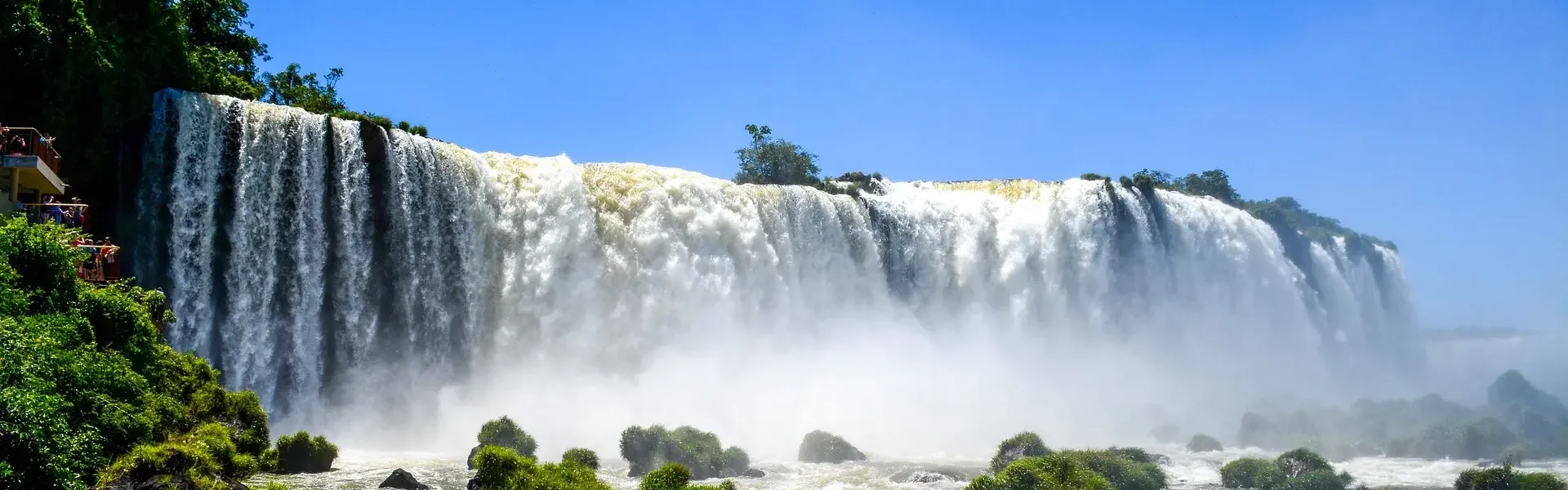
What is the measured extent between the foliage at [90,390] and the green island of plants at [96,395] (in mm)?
14

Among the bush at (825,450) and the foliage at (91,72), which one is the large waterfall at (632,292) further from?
the bush at (825,450)

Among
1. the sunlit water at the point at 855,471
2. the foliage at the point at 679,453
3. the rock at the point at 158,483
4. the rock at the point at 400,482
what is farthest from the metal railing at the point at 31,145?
the foliage at the point at 679,453

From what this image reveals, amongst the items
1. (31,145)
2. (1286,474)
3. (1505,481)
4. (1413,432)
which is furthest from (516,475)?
(1413,432)

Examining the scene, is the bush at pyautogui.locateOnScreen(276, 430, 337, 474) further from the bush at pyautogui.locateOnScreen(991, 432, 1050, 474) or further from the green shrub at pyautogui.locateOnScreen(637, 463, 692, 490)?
the bush at pyautogui.locateOnScreen(991, 432, 1050, 474)

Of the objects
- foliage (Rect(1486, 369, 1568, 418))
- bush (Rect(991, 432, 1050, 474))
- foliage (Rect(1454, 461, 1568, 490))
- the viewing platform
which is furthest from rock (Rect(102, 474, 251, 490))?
foliage (Rect(1486, 369, 1568, 418))

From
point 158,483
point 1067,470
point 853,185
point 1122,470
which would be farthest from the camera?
point 853,185

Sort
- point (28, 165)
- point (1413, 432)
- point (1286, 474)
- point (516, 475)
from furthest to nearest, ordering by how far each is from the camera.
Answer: point (1413, 432)
point (1286, 474)
point (28, 165)
point (516, 475)

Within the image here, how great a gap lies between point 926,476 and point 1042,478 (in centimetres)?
362

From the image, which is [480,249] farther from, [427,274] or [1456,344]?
[1456,344]

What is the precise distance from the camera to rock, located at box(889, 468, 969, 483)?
61.9ft

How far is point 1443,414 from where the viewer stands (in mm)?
31844

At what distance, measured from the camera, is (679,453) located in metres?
18.7

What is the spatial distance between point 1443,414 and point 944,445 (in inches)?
660

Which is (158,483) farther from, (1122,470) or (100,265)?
(1122,470)
